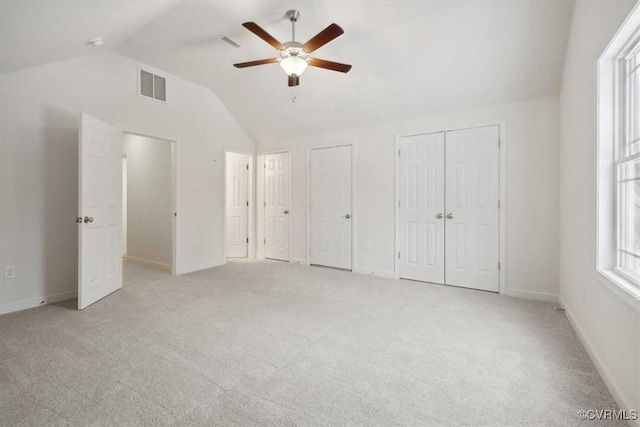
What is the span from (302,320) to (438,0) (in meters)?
3.21

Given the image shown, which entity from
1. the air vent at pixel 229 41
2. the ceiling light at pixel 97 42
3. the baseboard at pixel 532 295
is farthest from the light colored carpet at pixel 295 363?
the air vent at pixel 229 41

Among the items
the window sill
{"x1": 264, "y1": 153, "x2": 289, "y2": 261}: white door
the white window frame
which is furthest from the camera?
{"x1": 264, "y1": 153, "x2": 289, "y2": 261}: white door

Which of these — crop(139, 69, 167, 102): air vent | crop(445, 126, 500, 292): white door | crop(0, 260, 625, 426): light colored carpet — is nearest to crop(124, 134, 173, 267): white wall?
crop(139, 69, 167, 102): air vent

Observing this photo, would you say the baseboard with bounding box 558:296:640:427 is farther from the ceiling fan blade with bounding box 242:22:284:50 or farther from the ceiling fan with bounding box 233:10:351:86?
the ceiling fan blade with bounding box 242:22:284:50

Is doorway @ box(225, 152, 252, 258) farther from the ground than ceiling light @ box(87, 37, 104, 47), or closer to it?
closer to it

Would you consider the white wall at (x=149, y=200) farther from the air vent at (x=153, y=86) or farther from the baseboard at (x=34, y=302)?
the baseboard at (x=34, y=302)

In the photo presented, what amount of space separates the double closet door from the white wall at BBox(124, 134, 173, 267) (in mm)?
3727

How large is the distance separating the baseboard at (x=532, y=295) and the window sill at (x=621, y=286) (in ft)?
5.79

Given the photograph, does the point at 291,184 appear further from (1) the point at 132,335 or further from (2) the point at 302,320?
(1) the point at 132,335

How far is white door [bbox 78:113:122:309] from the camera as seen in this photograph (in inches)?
124

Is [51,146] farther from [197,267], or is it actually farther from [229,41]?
[197,267]

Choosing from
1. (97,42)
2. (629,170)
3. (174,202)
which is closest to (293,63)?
(97,42)

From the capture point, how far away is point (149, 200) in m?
5.31

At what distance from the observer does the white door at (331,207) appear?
5008mm
